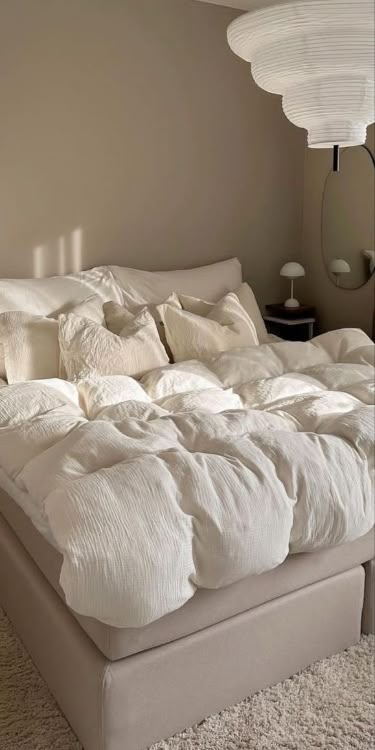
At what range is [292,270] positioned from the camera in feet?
14.0

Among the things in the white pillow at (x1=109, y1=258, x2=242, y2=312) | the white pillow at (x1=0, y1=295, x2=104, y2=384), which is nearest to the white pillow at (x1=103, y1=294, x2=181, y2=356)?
the white pillow at (x1=109, y1=258, x2=242, y2=312)

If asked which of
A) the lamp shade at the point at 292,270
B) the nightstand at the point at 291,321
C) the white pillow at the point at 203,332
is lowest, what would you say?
the nightstand at the point at 291,321

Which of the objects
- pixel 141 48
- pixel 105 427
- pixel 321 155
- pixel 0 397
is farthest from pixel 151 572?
pixel 321 155

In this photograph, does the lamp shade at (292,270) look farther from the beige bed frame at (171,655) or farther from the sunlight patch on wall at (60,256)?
the beige bed frame at (171,655)

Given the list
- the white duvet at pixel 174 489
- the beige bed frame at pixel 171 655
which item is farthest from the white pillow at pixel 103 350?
the beige bed frame at pixel 171 655

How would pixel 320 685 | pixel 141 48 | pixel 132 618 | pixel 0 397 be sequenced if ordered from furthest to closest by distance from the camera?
pixel 141 48, pixel 0 397, pixel 320 685, pixel 132 618

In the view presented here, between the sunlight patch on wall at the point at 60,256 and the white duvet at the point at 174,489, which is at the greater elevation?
the sunlight patch on wall at the point at 60,256

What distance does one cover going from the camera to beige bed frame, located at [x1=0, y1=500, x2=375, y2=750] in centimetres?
160

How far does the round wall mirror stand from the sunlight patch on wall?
163 cm

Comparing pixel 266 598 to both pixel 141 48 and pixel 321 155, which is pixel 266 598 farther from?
pixel 321 155

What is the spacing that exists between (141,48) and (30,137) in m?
0.81

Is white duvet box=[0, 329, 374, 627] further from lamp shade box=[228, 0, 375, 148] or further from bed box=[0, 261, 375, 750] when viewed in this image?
lamp shade box=[228, 0, 375, 148]

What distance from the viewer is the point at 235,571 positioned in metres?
1.63

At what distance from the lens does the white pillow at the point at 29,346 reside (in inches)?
117
